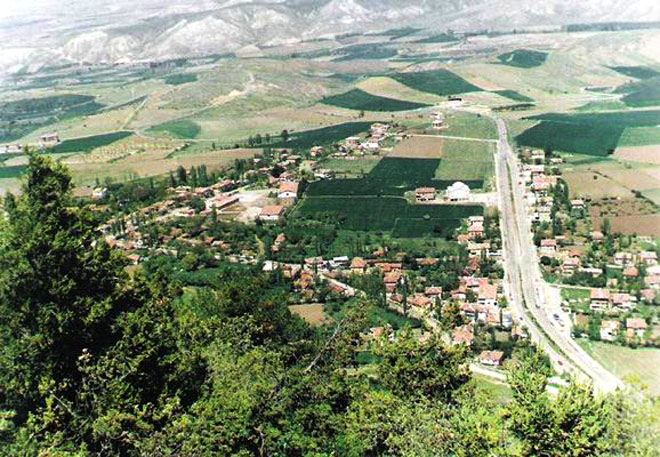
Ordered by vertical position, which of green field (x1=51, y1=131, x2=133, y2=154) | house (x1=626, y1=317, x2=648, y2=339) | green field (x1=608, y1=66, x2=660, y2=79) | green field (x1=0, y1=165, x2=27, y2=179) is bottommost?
green field (x1=608, y1=66, x2=660, y2=79)

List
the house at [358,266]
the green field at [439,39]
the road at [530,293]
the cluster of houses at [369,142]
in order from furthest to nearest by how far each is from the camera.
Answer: the green field at [439,39], the cluster of houses at [369,142], the house at [358,266], the road at [530,293]

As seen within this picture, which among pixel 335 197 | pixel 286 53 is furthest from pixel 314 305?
pixel 286 53

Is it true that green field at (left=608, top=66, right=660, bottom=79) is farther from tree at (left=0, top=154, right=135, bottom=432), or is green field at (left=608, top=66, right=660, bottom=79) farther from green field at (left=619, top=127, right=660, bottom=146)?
tree at (left=0, top=154, right=135, bottom=432)

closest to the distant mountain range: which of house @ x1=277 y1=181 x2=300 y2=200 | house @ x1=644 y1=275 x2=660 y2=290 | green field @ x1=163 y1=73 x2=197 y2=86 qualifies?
green field @ x1=163 y1=73 x2=197 y2=86

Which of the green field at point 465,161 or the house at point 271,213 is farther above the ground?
the house at point 271,213

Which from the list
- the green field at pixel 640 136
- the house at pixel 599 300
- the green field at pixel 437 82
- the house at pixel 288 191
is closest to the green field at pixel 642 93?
the green field at pixel 640 136

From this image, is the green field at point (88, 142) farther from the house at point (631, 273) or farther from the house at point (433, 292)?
the house at point (631, 273)
